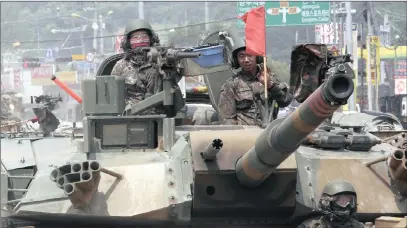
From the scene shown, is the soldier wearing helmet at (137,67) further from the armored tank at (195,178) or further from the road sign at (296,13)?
the road sign at (296,13)

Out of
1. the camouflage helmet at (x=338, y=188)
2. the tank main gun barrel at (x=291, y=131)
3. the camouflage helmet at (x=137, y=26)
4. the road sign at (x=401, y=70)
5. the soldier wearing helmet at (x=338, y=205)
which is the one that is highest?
the road sign at (x=401, y=70)

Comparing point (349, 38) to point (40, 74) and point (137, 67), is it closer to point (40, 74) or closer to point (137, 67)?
point (137, 67)

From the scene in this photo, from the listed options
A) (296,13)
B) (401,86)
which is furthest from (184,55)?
(401,86)

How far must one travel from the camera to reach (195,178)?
9992 millimetres

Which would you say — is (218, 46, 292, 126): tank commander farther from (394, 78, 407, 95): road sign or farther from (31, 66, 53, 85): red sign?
(31, 66, 53, 85): red sign

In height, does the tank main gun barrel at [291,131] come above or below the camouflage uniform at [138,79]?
below

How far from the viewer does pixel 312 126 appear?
820 cm

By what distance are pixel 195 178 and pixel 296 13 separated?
27.2 meters

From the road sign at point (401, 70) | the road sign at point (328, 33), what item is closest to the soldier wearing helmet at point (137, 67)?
the road sign at point (328, 33)

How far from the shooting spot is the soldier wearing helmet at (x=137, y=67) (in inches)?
496

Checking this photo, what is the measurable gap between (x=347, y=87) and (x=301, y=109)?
2.12ft

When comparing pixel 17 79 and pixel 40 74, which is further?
pixel 40 74

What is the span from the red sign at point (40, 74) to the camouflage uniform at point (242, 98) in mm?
52205

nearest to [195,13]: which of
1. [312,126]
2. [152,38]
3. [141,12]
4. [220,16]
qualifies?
[220,16]
